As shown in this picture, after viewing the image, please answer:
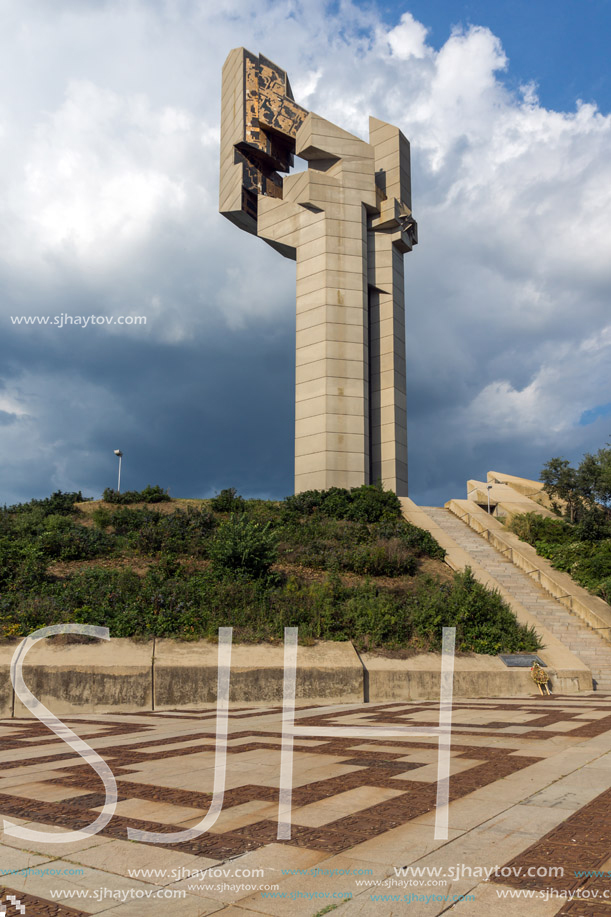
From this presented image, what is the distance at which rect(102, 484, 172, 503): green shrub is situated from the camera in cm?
2541

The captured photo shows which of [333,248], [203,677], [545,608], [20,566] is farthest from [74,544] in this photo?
[333,248]

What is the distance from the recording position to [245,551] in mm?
15062

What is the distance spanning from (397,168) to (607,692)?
27361mm

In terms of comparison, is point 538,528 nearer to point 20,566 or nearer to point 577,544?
point 577,544

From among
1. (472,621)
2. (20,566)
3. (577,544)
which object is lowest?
(472,621)

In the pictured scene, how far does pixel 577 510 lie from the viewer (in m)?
26.1

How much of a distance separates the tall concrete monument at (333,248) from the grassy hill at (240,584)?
8.45 m

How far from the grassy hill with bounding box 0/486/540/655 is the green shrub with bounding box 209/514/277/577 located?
3 centimetres

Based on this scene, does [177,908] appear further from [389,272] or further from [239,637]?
[389,272]

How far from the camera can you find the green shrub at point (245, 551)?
15125mm

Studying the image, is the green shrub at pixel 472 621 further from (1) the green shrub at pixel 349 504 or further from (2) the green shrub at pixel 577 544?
(1) the green shrub at pixel 349 504

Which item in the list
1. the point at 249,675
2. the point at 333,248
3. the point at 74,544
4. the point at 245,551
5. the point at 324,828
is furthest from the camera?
the point at 333,248

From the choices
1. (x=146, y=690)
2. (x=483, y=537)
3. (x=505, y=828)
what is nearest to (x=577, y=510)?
(x=483, y=537)

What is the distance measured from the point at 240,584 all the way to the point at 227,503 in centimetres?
1004
